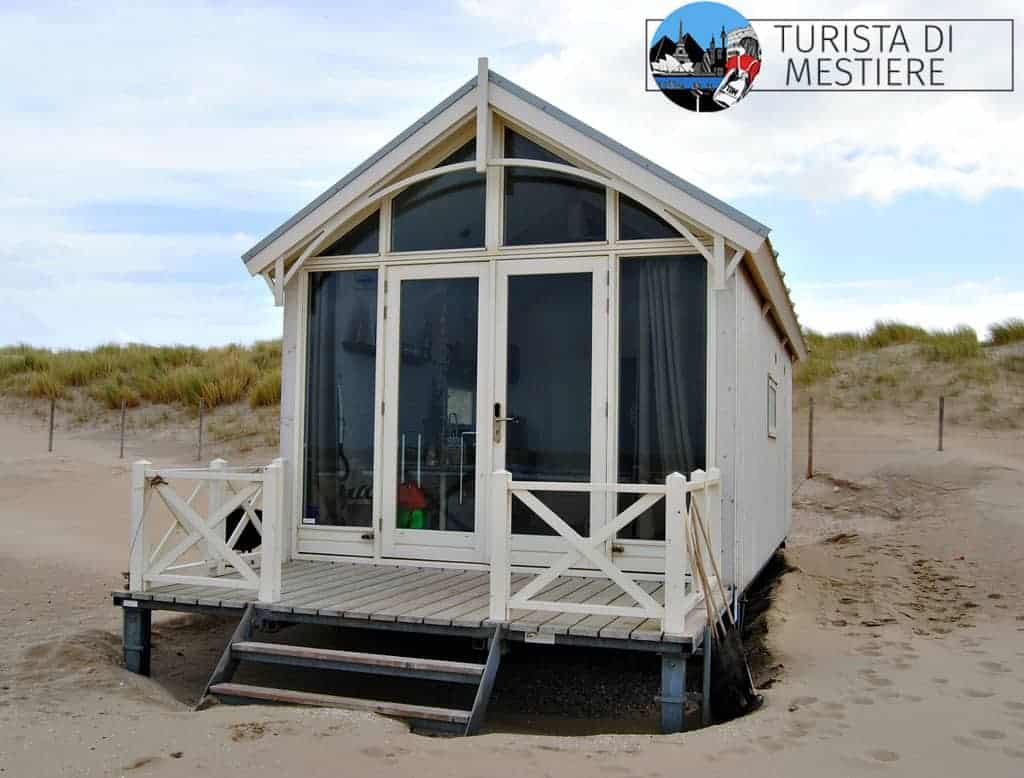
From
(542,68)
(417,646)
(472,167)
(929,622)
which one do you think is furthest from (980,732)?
(542,68)

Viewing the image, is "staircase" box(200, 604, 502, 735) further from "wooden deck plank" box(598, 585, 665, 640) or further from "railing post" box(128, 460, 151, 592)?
"railing post" box(128, 460, 151, 592)

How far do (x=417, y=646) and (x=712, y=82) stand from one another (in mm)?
6052

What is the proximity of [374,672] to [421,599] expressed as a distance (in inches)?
28.6

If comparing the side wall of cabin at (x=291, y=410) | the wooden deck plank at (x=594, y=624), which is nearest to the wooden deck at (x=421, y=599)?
the wooden deck plank at (x=594, y=624)

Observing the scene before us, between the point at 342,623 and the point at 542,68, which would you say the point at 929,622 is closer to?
the point at 342,623

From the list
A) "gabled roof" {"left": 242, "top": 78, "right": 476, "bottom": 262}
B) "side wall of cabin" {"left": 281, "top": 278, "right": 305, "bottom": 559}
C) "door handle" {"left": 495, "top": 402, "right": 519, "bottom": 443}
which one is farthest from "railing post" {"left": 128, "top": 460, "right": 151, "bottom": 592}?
"door handle" {"left": 495, "top": 402, "right": 519, "bottom": 443}

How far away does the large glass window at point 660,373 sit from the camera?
260 inches

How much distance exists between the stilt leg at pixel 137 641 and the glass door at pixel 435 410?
68.5 inches

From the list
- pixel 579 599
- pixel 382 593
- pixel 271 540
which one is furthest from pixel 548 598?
pixel 271 540

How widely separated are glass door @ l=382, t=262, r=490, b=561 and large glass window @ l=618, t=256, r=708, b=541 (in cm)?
101

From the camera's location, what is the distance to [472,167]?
7.09m

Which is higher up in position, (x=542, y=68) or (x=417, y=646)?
(x=542, y=68)

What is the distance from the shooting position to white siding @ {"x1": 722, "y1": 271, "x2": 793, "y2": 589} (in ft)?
21.6

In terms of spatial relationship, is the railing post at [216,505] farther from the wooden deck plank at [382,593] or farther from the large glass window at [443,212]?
the large glass window at [443,212]
